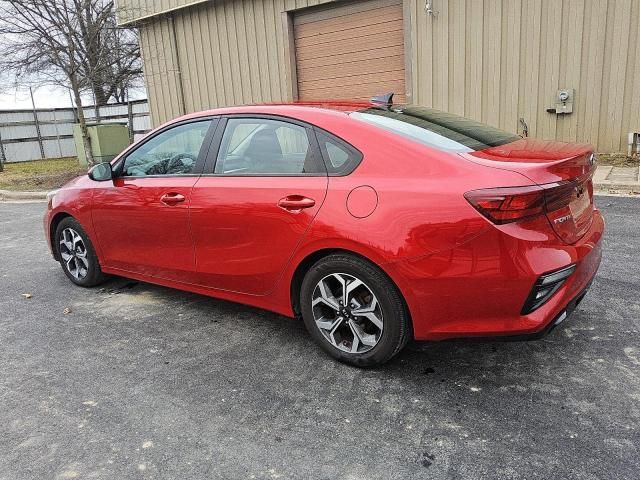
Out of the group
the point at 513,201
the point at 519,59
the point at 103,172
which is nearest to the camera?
the point at 513,201

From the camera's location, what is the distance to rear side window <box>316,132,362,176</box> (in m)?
2.99

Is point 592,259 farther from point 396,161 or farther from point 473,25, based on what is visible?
point 473,25

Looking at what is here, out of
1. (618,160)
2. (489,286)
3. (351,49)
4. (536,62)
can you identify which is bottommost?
(618,160)

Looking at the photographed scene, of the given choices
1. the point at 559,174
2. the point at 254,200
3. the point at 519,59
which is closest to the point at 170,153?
the point at 254,200

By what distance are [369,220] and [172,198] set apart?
1.59 m

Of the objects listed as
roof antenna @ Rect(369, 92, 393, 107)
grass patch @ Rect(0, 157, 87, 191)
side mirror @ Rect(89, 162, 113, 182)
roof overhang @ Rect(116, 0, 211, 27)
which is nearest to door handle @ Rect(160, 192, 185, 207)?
side mirror @ Rect(89, 162, 113, 182)

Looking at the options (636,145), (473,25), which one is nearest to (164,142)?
(473,25)

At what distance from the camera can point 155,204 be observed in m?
3.88

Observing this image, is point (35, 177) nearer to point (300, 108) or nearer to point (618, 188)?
point (300, 108)

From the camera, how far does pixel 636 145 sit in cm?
826

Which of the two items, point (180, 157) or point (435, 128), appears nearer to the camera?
point (435, 128)

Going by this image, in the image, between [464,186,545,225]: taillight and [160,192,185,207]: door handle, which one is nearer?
[464,186,545,225]: taillight

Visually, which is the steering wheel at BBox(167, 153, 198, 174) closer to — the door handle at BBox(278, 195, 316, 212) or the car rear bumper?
the door handle at BBox(278, 195, 316, 212)

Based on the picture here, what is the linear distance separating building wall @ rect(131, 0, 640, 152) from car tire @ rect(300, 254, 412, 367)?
702cm
